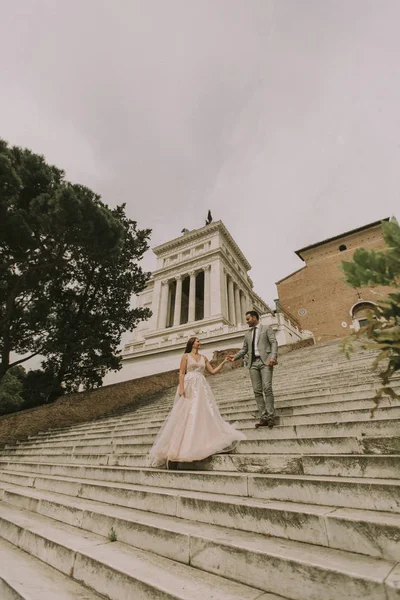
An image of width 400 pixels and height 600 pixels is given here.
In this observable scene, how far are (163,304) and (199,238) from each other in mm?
10248

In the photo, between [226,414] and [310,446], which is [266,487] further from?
[226,414]

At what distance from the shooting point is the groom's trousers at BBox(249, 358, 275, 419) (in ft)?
14.4

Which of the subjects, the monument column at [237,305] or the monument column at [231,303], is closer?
the monument column at [231,303]

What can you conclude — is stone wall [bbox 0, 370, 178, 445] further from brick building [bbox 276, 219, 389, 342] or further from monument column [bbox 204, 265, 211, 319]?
monument column [bbox 204, 265, 211, 319]

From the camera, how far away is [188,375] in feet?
13.7

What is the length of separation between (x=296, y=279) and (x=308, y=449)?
2545 centimetres

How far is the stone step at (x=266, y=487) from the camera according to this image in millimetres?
2113

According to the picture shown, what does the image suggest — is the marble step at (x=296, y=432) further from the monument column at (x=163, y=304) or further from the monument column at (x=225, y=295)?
the monument column at (x=163, y=304)

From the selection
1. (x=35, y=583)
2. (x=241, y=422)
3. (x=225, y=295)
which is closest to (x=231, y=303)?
(x=225, y=295)

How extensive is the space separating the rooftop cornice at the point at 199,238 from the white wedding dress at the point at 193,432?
3557cm

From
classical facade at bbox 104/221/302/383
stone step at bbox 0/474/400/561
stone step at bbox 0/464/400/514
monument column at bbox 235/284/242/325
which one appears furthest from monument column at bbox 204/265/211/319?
stone step at bbox 0/474/400/561

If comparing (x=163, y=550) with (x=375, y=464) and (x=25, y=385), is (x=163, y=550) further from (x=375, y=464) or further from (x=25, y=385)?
(x=25, y=385)

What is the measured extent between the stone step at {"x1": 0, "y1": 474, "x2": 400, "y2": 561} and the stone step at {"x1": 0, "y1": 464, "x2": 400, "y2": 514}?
3.4 inches

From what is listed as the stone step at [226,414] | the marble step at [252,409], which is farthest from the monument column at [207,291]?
the stone step at [226,414]
